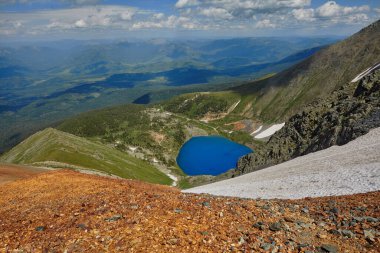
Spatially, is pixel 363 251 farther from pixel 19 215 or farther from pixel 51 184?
pixel 51 184

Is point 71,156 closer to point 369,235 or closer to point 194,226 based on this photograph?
point 194,226

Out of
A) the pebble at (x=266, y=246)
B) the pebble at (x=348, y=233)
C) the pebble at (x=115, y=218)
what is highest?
the pebble at (x=266, y=246)

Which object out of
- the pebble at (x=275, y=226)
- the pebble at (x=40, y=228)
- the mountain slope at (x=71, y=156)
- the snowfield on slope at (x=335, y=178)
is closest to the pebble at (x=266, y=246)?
the pebble at (x=275, y=226)

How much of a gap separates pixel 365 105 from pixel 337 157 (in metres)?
29.1

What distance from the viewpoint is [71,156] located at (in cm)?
12319

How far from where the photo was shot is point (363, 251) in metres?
14.6

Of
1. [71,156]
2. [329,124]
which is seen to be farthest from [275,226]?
[71,156]

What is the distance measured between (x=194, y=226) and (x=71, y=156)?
115 metres

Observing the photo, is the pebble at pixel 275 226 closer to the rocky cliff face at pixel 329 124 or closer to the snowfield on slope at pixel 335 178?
the snowfield on slope at pixel 335 178

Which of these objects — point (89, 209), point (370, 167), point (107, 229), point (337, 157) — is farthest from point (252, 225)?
point (337, 157)

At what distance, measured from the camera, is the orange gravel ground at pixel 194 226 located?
15492 millimetres

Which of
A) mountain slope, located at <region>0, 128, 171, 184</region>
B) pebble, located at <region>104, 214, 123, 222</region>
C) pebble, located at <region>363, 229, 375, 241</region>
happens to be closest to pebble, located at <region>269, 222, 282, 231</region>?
pebble, located at <region>363, 229, 375, 241</region>

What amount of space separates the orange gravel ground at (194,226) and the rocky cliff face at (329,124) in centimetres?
3890

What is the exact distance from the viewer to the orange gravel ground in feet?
50.8
